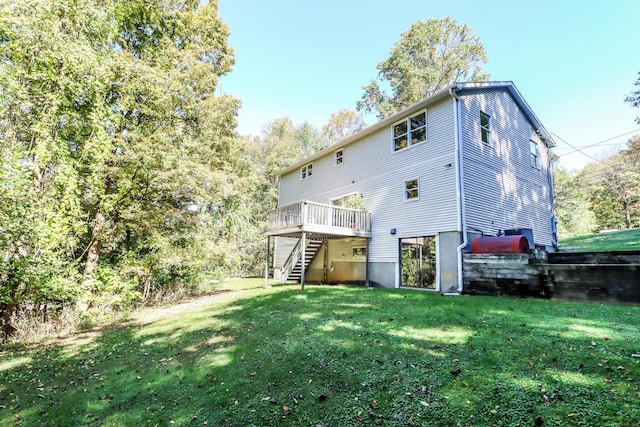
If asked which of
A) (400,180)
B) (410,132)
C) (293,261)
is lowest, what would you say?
(293,261)

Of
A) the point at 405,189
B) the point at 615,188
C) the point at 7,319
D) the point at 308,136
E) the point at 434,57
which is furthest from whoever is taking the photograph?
the point at 308,136

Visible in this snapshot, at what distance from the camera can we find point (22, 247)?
22.4ft

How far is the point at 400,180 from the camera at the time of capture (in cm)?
1204

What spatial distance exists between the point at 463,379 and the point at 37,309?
10.9 m

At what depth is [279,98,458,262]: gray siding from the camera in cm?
1041

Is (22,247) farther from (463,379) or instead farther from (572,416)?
(572,416)

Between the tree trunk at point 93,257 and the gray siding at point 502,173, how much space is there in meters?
12.1

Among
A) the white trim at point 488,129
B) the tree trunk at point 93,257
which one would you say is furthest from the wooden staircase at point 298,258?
the white trim at point 488,129

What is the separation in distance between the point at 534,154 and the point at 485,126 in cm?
475

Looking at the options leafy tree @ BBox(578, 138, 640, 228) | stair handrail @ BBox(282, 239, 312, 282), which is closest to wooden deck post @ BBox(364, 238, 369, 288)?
stair handrail @ BBox(282, 239, 312, 282)

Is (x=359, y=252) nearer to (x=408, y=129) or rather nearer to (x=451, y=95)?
(x=408, y=129)

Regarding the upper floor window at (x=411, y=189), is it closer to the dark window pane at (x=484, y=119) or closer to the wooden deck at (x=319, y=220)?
the wooden deck at (x=319, y=220)

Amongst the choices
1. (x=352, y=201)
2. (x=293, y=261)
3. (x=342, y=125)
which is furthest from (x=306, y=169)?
(x=342, y=125)

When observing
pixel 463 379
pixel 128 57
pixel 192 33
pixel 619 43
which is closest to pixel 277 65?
pixel 192 33
